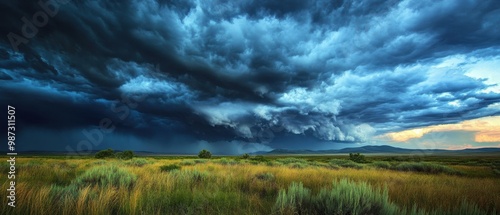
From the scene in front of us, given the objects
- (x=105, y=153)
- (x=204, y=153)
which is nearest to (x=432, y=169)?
(x=204, y=153)

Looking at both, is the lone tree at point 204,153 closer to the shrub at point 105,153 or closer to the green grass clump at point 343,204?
the shrub at point 105,153

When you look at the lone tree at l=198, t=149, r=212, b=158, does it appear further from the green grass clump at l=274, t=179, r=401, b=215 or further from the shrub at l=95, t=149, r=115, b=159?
the green grass clump at l=274, t=179, r=401, b=215

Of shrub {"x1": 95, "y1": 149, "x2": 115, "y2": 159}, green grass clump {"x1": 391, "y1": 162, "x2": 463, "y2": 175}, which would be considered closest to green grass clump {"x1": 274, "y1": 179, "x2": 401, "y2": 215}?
green grass clump {"x1": 391, "y1": 162, "x2": 463, "y2": 175}

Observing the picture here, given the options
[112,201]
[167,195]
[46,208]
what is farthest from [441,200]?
[46,208]

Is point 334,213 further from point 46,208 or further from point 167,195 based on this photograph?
point 46,208

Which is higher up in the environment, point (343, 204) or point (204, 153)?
point (343, 204)

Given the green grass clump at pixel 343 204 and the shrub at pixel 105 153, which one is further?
the shrub at pixel 105 153

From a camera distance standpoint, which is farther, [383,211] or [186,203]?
[186,203]

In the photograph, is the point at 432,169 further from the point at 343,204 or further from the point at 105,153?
the point at 105,153

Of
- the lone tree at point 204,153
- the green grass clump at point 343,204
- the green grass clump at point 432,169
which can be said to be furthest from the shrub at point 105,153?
the green grass clump at point 343,204

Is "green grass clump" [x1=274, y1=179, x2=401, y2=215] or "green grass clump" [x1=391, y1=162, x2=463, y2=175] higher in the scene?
"green grass clump" [x1=274, y1=179, x2=401, y2=215]

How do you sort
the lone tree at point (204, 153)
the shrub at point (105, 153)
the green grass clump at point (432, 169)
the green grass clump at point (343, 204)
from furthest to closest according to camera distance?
1. the lone tree at point (204, 153)
2. the shrub at point (105, 153)
3. the green grass clump at point (432, 169)
4. the green grass clump at point (343, 204)

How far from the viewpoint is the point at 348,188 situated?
4246mm

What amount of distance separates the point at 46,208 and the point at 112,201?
1.00 metres
